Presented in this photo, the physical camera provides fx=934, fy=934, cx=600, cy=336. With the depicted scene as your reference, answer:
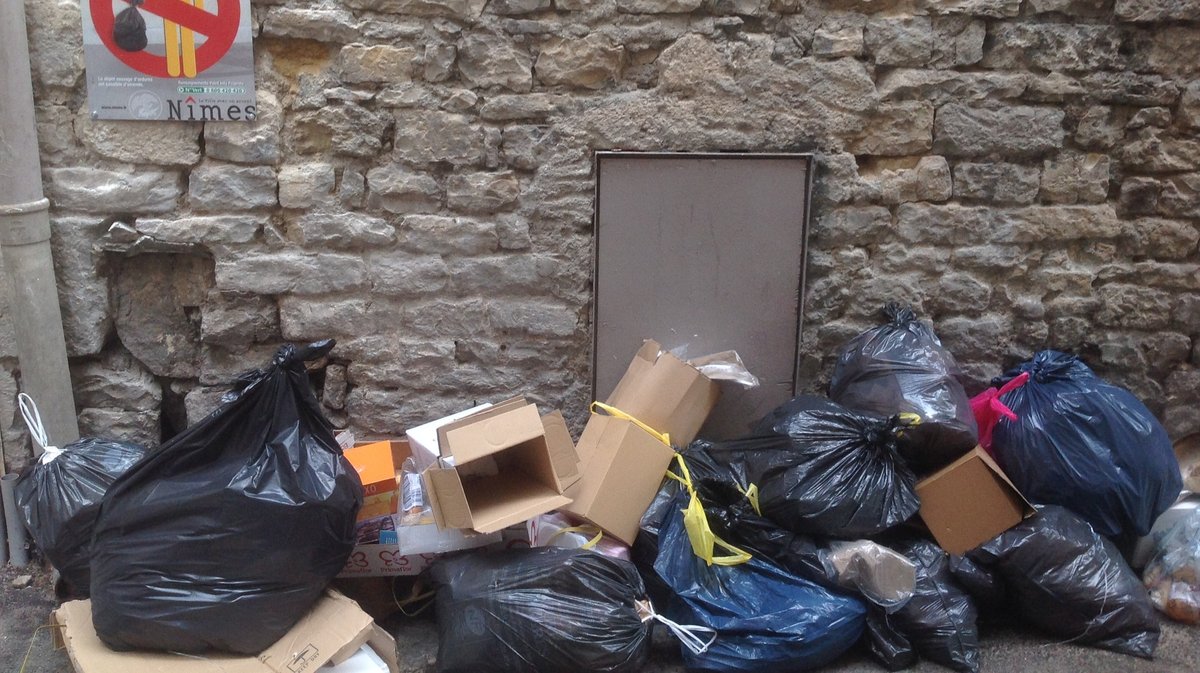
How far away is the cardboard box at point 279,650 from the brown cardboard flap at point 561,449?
0.64 metres

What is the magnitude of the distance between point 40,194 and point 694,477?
7.17ft

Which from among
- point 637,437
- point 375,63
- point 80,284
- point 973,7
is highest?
point 973,7

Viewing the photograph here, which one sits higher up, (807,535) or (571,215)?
(571,215)

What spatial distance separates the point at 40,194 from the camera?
9.40 ft

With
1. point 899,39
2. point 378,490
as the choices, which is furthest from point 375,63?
point 899,39

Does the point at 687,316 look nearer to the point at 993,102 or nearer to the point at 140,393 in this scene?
the point at 993,102

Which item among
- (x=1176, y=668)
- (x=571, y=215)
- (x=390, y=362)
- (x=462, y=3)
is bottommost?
(x=1176, y=668)

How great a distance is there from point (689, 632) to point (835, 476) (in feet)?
1.99

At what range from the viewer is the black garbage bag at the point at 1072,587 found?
265 cm

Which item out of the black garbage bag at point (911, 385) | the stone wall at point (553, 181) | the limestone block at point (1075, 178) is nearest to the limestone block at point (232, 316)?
the stone wall at point (553, 181)

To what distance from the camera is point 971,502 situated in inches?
109

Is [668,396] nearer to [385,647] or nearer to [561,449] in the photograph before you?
[561,449]

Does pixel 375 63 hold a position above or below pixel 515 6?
below

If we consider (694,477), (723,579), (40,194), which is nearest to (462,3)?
(40,194)
